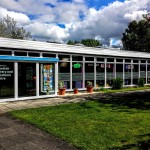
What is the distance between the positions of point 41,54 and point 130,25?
42.0 meters

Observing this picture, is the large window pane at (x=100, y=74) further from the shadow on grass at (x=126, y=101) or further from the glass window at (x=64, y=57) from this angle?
the shadow on grass at (x=126, y=101)

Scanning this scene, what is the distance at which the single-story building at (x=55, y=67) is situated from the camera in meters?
14.0

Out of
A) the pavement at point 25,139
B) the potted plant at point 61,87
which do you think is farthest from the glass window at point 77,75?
the pavement at point 25,139

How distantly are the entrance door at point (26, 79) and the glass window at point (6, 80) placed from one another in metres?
0.50

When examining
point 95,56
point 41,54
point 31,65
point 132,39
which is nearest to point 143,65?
point 95,56

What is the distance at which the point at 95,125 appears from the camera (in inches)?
327

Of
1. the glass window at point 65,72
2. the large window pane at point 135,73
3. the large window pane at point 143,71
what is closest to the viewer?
the glass window at point 65,72

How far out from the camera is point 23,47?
51.0ft

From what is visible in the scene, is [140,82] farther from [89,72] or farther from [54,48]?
[54,48]

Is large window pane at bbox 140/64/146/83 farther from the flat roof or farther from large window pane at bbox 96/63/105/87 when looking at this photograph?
large window pane at bbox 96/63/105/87

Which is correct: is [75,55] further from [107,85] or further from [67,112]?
[67,112]

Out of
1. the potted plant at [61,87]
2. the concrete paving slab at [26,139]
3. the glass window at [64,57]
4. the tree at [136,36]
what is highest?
the tree at [136,36]

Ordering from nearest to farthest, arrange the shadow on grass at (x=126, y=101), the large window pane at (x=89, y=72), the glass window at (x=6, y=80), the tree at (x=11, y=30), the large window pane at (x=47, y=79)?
the shadow on grass at (x=126, y=101)
the glass window at (x=6, y=80)
the large window pane at (x=47, y=79)
the large window pane at (x=89, y=72)
the tree at (x=11, y=30)

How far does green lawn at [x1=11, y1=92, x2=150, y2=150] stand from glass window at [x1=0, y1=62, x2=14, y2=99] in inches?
143
